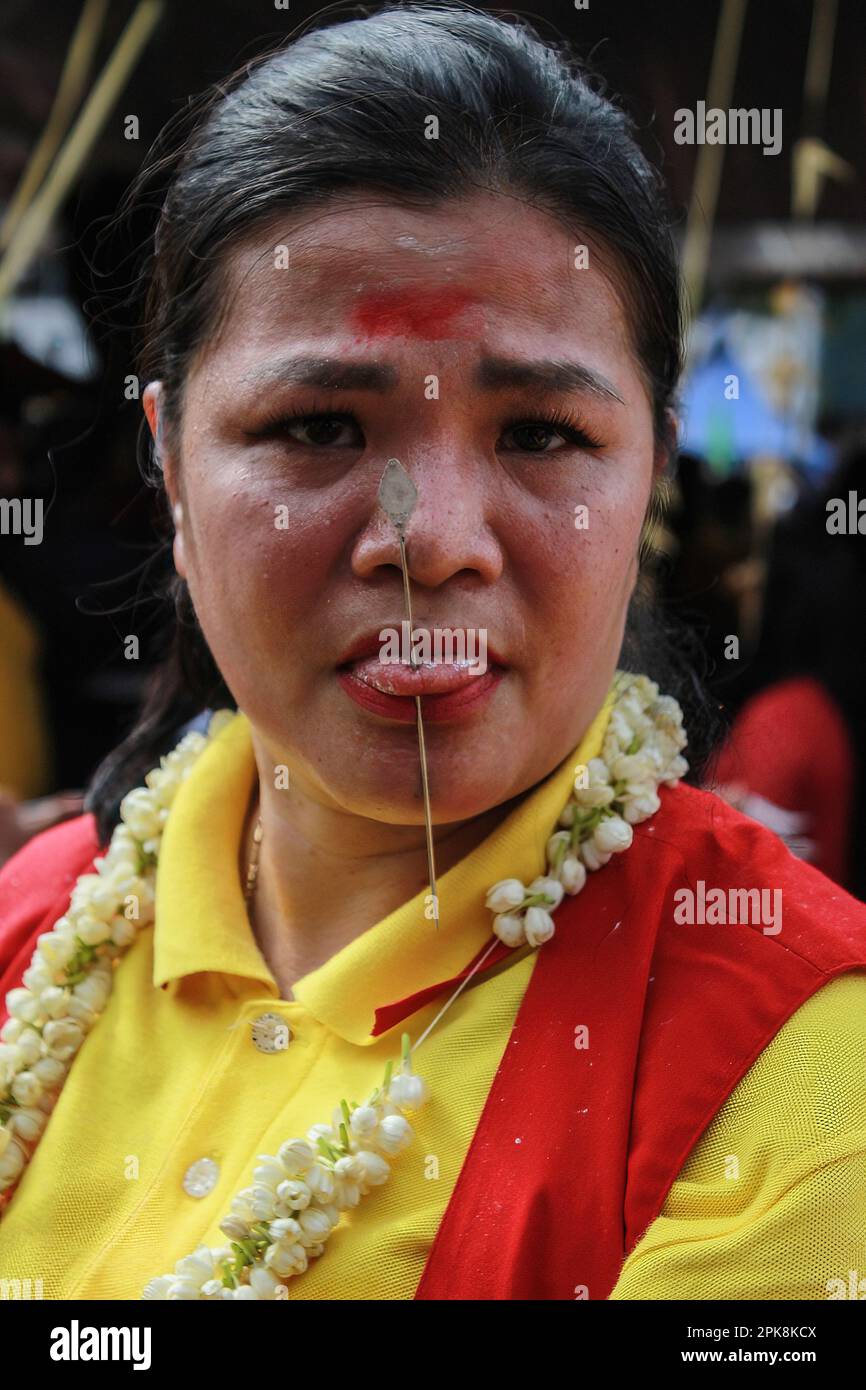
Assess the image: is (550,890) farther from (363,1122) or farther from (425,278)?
(425,278)

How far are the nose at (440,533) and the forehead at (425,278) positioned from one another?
0.12 m

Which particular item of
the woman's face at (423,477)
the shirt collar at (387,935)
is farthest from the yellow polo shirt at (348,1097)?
the woman's face at (423,477)

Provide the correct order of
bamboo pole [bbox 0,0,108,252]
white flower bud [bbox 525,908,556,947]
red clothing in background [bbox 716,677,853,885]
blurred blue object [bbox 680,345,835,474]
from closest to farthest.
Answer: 1. white flower bud [bbox 525,908,556,947]
2. red clothing in background [bbox 716,677,853,885]
3. bamboo pole [bbox 0,0,108,252]
4. blurred blue object [bbox 680,345,835,474]

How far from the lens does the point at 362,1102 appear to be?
1.30 meters

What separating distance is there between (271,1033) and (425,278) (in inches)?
28.4

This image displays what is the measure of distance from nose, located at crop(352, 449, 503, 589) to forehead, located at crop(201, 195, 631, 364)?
0.12 metres

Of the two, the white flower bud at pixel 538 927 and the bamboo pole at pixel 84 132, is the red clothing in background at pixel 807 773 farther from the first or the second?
the bamboo pole at pixel 84 132

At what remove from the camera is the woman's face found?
1.21 m

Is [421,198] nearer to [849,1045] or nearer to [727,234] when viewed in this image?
[849,1045]

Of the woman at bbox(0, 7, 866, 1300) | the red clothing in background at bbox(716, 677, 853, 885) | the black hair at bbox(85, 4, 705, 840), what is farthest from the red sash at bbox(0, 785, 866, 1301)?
the red clothing in background at bbox(716, 677, 853, 885)

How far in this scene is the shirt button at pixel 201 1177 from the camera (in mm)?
1322

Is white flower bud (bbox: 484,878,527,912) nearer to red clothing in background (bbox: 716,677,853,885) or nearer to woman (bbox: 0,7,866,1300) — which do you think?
woman (bbox: 0,7,866,1300)

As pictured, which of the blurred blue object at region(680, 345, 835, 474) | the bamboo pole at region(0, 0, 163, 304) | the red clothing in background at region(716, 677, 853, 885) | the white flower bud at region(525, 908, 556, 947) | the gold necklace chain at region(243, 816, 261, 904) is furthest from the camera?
the blurred blue object at region(680, 345, 835, 474)

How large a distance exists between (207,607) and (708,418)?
15.0ft
